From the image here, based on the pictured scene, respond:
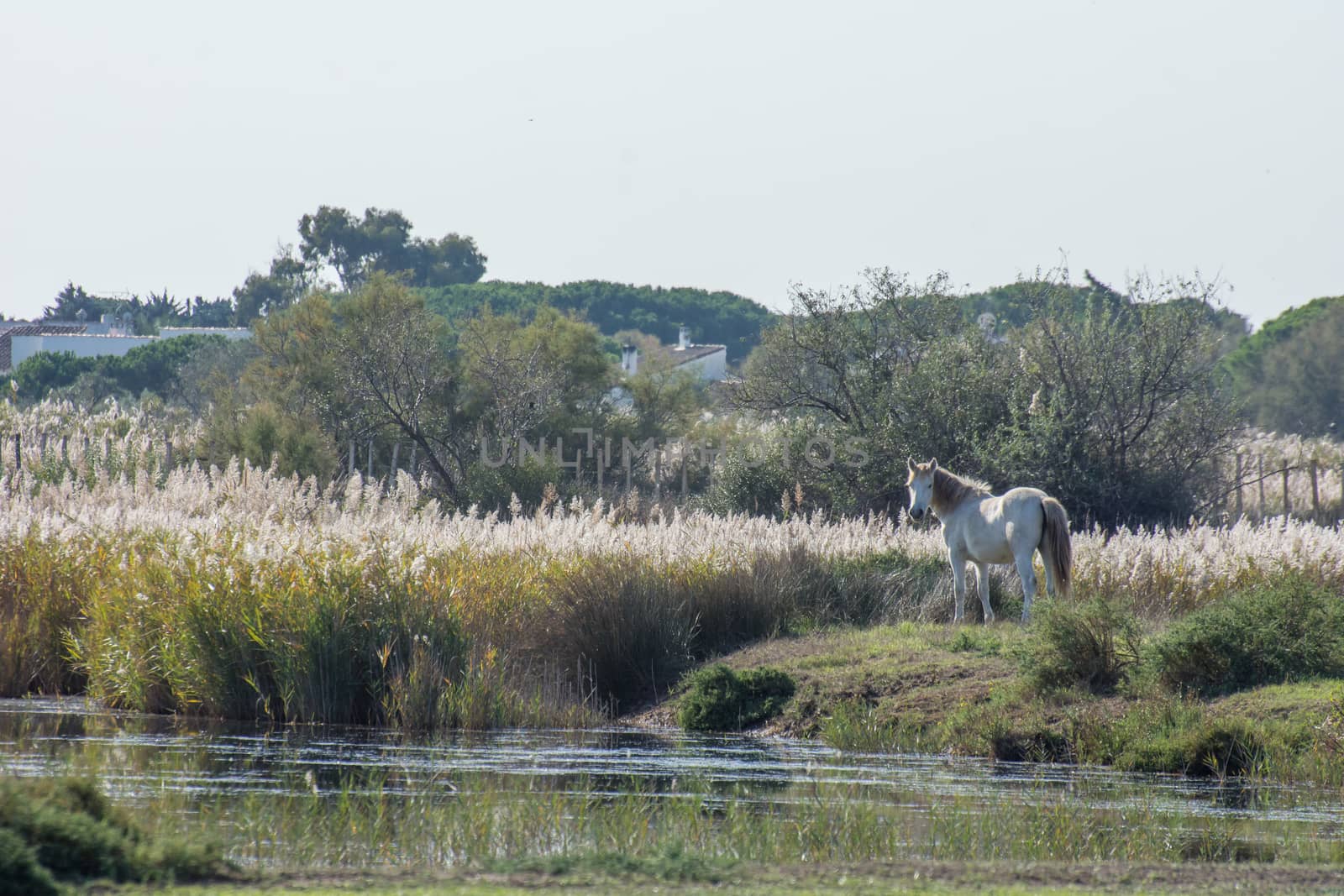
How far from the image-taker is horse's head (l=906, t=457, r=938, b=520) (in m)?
18.7

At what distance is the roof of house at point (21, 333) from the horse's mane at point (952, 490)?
7014cm

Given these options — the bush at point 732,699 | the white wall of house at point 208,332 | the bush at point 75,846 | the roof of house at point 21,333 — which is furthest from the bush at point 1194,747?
the roof of house at point 21,333

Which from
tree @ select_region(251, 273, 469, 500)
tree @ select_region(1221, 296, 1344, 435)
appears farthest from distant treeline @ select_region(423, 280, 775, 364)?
tree @ select_region(251, 273, 469, 500)

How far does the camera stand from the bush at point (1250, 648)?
13.8m

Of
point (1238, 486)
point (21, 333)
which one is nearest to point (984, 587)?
point (1238, 486)

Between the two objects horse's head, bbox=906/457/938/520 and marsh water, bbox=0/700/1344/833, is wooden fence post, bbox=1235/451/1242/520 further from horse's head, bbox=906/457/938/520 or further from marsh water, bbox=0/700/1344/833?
marsh water, bbox=0/700/1344/833

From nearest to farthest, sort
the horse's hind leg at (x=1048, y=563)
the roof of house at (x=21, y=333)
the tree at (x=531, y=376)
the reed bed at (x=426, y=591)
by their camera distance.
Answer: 1. the reed bed at (x=426, y=591)
2. the horse's hind leg at (x=1048, y=563)
3. the tree at (x=531, y=376)
4. the roof of house at (x=21, y=333)

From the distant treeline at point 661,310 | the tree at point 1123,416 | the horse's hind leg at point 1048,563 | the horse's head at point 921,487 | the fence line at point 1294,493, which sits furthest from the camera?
the distant treeline at point 661,310

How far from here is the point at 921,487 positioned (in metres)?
18.9

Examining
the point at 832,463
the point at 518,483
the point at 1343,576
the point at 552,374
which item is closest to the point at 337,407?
the point at 552,374

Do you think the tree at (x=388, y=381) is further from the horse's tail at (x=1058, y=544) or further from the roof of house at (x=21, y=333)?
the roof of house at (x=21, y=333)

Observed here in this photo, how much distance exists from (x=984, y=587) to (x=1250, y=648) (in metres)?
4.65

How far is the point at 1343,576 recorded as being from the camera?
702 inches

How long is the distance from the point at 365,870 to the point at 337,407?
31212mm
